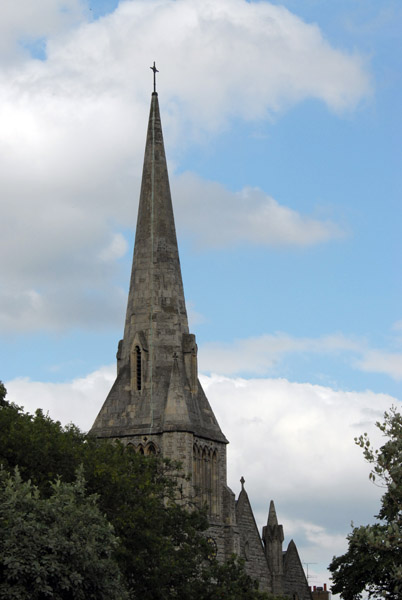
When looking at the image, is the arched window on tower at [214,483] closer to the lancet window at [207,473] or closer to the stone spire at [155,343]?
the lancet window at [207,473]

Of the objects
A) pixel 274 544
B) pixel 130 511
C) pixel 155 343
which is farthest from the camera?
pixel 274 544

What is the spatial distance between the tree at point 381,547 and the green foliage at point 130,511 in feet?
18.3

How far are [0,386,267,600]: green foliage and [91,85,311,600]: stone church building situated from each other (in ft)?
56.9

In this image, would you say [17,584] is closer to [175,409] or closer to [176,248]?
[175,409]

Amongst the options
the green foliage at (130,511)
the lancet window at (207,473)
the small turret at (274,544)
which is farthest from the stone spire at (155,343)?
the green foliage at (130,511)

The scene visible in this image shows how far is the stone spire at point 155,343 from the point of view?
65562 mm

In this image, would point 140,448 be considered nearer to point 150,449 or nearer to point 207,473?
point 150,449

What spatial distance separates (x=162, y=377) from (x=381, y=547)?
35.1 meters

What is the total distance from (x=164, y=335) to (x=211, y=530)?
409 inches

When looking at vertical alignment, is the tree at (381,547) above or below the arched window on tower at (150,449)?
below

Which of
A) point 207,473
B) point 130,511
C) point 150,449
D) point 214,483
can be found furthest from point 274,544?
point 130,511

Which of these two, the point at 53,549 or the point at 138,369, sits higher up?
the point at 138,369

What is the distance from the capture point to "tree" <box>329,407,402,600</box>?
105ft

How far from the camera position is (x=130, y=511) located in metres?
42.9
